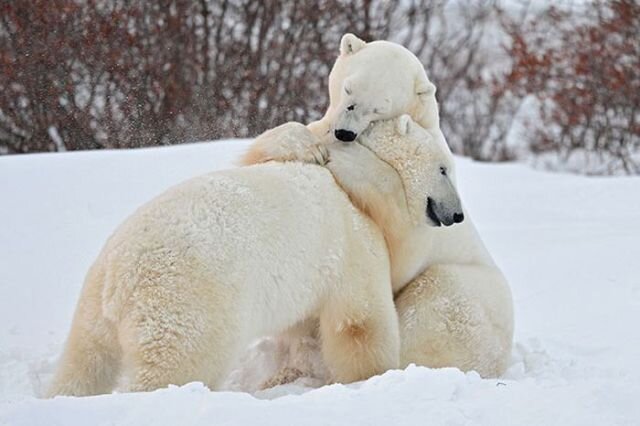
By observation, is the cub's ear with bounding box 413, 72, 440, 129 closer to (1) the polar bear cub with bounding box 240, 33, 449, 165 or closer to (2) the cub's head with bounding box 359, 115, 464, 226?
(1) the polar bear cub with bounding box 240, 33, 449, 165

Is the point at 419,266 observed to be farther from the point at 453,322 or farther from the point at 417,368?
the point at 417,368

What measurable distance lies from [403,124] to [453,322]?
0.74 meters

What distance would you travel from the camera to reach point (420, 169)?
146 inches

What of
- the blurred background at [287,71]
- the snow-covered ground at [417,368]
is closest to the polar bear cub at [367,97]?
the snow-covered ground at [417,368]

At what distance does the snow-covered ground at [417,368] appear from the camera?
2.51 m

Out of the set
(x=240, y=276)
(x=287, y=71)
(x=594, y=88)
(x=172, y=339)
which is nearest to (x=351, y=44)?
(x=240, y=276)

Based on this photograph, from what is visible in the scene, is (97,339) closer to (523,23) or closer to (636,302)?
(636,302)

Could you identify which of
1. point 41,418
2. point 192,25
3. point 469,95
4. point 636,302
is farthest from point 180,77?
point 41,418

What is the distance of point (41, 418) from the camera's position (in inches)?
95.3

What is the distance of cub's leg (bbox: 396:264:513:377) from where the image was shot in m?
3.77

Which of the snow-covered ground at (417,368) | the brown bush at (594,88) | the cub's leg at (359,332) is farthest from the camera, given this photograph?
the brown bush at (594,88)

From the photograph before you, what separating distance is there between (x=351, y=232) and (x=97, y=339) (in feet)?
3.08

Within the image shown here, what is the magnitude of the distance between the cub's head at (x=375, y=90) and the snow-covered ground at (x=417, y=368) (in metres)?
0.98

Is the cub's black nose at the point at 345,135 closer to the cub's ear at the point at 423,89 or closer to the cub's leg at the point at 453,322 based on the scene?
the cub's ear at the point at 423,89
